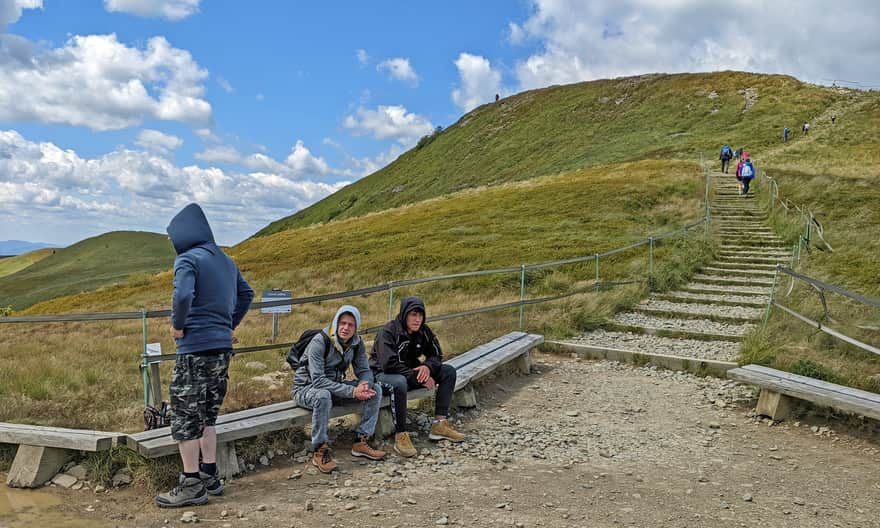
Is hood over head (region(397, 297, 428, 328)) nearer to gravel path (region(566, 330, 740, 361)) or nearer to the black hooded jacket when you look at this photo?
the black hooded jacket

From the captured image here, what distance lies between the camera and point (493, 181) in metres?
57.2

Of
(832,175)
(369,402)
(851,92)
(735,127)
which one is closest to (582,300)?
(369,402)

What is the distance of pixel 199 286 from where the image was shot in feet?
13.6

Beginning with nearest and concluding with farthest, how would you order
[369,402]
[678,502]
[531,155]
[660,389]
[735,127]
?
[678,502] → [369,402] → [660,389] → [735,127] → [531,155]

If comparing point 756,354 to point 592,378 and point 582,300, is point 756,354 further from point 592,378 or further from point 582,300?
point 582,300

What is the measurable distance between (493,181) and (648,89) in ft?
86.3

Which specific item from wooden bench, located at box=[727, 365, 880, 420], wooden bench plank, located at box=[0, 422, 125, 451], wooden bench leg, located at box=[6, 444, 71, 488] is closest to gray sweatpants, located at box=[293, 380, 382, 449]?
wooden bench plank, located at box=[0, 422, 125, 451]

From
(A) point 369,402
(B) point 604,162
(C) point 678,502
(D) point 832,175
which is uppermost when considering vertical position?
(B) point 604,162

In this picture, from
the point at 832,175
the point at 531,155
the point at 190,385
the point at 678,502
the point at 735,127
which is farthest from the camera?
the point at 531,155

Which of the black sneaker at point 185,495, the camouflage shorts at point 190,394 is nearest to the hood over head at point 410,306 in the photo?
the camouflage shorts at point 190,394

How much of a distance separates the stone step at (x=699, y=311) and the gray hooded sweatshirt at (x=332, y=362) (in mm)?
7593

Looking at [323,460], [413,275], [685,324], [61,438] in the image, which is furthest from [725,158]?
[61,438]

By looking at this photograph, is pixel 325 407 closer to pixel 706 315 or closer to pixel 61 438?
pixel 61 438

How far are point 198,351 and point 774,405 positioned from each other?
5490mm
